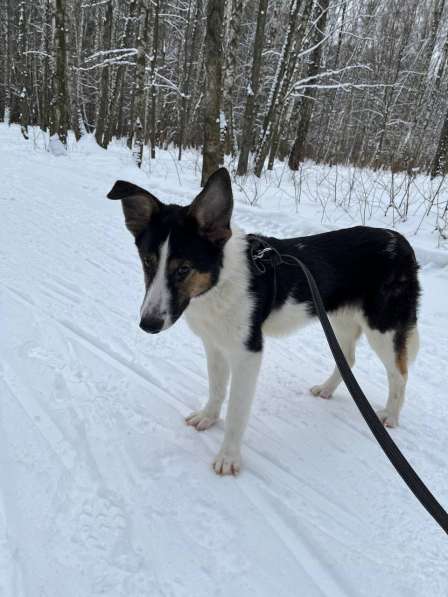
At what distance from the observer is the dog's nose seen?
Result: 6.57ft

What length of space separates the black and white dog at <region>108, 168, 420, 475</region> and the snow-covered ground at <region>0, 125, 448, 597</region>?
29 centimetres

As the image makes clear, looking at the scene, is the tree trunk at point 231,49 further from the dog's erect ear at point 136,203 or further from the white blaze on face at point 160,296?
the white blaze on face at point 160,296

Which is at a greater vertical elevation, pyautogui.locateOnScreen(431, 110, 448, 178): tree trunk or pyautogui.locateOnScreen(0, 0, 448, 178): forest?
pyautogui.locateOnScreen(0, 0, 448, 178): forest

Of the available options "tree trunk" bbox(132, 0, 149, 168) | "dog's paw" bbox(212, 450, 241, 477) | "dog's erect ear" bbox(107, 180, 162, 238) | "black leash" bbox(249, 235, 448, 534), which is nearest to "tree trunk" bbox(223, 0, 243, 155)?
"tree trunk" bbox(132, 0, 149, 168)

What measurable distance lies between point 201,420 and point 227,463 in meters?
0.45

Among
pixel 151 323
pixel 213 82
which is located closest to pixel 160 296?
pixel 151 323

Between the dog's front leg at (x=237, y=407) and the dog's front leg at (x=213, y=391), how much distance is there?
350 mm

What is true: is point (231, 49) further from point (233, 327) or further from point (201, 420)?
point (201, 420)

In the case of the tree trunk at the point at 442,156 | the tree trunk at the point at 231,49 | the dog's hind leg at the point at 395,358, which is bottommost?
the dog's hind leg at the point at 395,358

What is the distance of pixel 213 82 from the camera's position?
9398 millimetres

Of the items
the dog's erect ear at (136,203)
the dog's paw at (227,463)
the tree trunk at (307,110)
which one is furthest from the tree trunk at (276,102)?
the dog's paw at (227,463)

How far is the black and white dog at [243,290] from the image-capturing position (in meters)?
2.18

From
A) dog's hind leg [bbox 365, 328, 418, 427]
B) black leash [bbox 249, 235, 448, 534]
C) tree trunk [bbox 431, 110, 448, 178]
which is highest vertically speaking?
tree trunk [bbox 431, 110, 448, 178]

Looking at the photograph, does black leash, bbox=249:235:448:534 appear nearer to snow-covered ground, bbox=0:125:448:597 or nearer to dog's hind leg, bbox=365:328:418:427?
snow-covered ground, bbox=0:125:448:597
